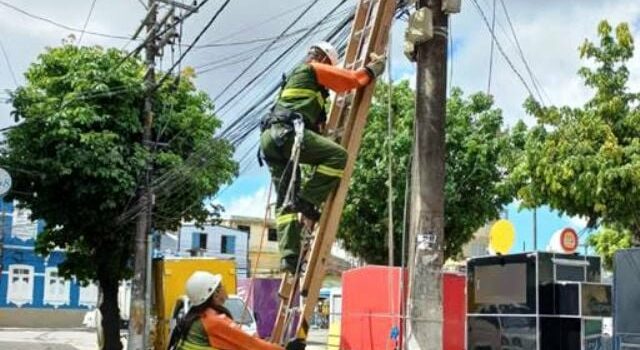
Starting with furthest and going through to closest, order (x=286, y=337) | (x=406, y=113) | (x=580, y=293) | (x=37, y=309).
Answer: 1. (x=37, y=309)
2. (x=406, y=113)
3. (x=580, y=293)
4. (x=286, y=337)

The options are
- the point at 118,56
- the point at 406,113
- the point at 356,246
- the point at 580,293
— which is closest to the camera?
the point at 580,293

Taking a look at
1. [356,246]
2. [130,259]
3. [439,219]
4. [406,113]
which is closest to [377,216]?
[356,246]

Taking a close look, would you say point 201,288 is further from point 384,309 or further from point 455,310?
point 455,310

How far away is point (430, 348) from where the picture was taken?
23.5 feet

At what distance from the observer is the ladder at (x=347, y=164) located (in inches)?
244

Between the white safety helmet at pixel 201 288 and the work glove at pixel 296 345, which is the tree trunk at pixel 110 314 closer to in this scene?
the work glove at pixel 296 345

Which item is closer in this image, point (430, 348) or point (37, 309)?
point (430, 348)

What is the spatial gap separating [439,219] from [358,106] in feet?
4.53

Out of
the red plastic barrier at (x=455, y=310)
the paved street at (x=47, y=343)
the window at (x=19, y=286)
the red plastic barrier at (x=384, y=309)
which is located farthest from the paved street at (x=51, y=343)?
the red plastic barrier at (x=455, y=310)

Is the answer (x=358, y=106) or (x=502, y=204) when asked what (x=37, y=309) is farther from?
(x=358, y=106)

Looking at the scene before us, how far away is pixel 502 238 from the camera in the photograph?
1187cm

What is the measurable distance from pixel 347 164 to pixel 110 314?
53.6 feet

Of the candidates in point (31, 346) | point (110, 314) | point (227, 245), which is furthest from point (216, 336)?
point (227, 245)

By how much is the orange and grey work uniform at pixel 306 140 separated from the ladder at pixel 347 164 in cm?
11
